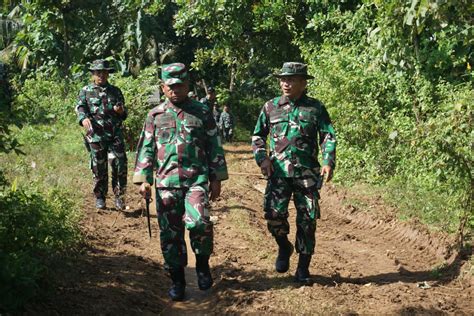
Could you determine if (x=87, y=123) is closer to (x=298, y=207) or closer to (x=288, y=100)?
(x=288, y=100)

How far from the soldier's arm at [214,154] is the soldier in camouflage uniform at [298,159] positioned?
1.43 ft

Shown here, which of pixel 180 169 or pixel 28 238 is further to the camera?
pixel 180 169

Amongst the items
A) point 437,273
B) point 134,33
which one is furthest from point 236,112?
point 437,273

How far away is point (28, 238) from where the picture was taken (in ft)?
16.5

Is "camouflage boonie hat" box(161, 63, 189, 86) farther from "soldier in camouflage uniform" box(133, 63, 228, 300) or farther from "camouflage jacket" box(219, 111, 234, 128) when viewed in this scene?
"camouflage jacket" box(219, 111, 234, 128)

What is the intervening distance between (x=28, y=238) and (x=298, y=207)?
2439 mm

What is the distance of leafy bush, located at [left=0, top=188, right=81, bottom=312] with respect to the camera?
4.08 metres

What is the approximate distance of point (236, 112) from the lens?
26.7 metres

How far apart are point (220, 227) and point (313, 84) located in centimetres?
721

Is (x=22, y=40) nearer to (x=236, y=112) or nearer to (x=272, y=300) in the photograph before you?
(x=236, y=112)

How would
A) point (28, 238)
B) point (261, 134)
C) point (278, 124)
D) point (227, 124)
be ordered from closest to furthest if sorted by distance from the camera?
point (28, 238), point (278, 124), point (261, 134), point (227, 124)

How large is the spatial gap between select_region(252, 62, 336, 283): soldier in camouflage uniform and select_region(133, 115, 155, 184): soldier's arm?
3.35ft

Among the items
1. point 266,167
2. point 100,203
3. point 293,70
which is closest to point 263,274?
point 266,167

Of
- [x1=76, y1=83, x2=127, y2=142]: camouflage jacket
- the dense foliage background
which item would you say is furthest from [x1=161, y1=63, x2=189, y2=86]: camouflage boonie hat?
[x1=76, y1=83, x2=127, y2=142]: camouflage jacket
